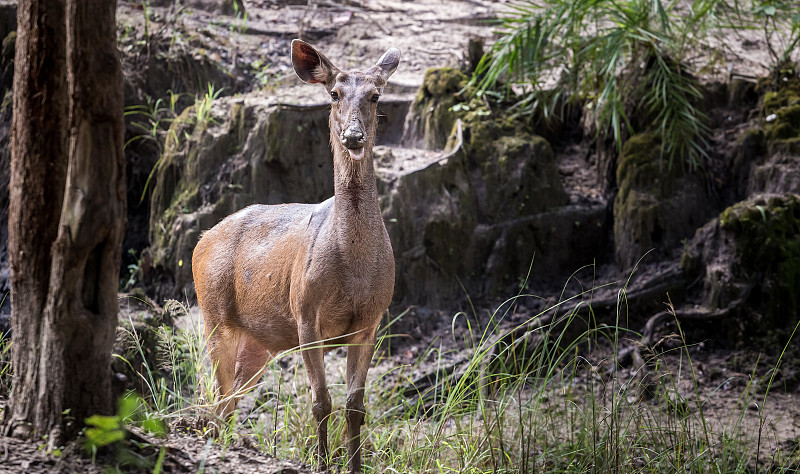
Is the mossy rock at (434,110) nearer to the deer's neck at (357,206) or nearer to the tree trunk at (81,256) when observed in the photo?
the deer's neck at (357,206)

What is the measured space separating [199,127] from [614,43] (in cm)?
437

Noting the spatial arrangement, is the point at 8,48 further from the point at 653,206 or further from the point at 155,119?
the point at 653,206

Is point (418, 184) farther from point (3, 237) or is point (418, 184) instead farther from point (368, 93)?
point (3, 237)

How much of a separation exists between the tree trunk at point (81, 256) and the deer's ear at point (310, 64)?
4.91 feet

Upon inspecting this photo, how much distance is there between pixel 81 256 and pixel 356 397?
6.11ft

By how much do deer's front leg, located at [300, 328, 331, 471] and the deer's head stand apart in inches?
40.2

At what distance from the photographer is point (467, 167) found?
8.23m

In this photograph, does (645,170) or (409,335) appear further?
(645,170)

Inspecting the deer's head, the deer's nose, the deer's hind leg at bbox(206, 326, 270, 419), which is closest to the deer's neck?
the deer's head

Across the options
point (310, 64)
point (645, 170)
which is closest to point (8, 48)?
point (310, 64)

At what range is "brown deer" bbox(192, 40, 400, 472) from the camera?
13.6 feet

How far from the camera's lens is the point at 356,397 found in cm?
435

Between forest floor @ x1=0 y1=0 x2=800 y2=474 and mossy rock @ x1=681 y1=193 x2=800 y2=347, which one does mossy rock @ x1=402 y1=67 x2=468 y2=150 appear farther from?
mossy rock @ x1=681 y1=193 x2=800 y2=347

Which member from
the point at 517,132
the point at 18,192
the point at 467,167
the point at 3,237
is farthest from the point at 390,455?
the point at 3,237
